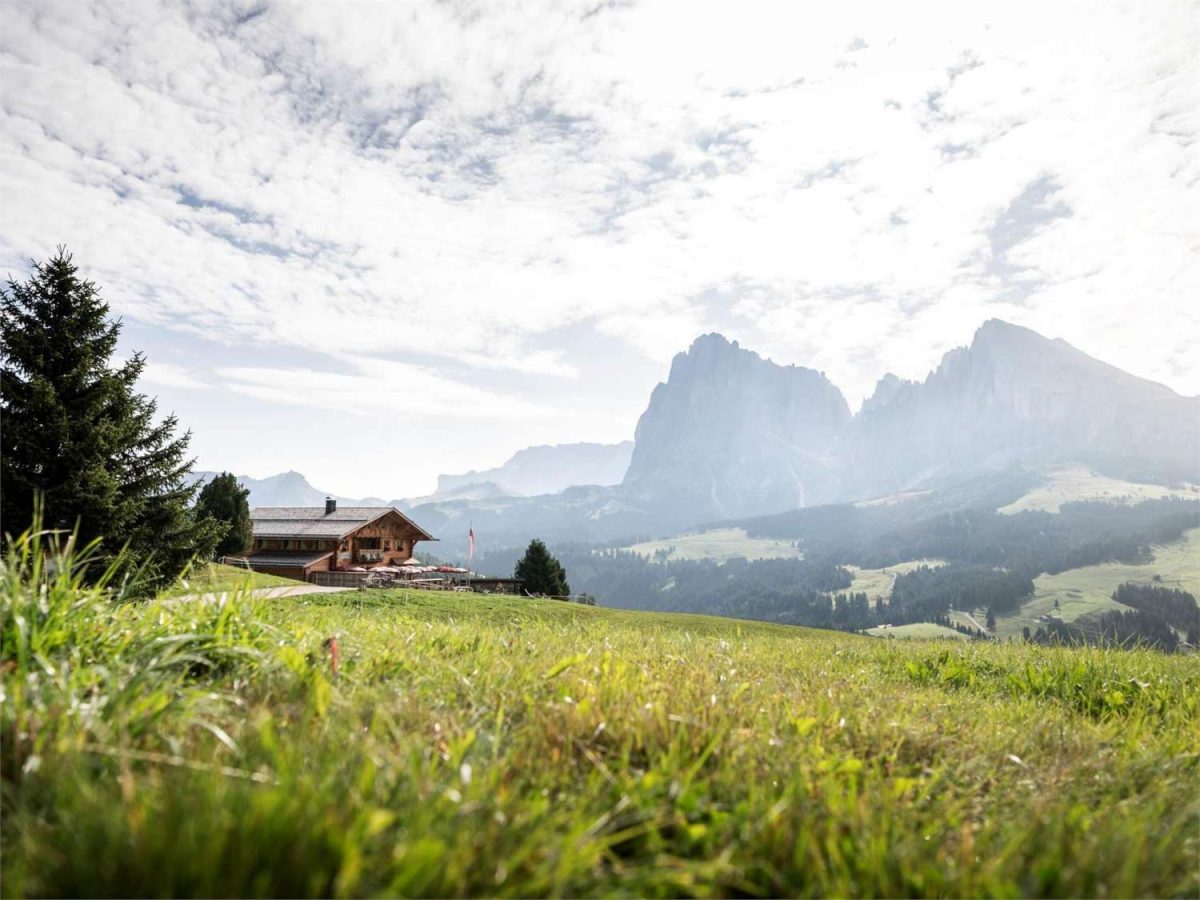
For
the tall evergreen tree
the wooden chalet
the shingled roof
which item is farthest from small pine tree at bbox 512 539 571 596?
the tall evergreen tree

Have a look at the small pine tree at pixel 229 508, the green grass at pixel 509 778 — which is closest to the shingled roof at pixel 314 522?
the small pine tree at pixel 229 508

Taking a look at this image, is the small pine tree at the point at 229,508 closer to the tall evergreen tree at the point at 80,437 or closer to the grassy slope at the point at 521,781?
the tall evergreen tree at the point at 80,437

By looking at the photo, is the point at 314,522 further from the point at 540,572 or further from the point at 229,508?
the point at 540,572

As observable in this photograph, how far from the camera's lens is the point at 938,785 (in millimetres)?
3936

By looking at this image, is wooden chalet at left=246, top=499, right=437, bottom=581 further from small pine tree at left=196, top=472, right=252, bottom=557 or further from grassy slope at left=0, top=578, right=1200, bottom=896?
grassy slope at left=0, top=578, right=1200, bottom=896

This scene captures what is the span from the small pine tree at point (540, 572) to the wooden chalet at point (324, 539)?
13.4 meters

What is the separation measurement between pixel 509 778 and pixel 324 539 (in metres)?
67.8

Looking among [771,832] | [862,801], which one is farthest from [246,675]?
[862,801]

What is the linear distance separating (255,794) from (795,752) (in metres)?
2.83

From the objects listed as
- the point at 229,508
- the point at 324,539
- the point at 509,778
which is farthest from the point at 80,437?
the point at 324,539

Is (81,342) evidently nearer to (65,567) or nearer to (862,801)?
(65,567)

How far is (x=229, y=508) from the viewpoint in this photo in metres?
55.0

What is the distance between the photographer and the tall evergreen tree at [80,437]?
2075 cm

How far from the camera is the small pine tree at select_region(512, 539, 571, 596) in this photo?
210 feet
